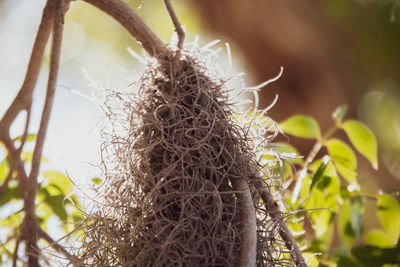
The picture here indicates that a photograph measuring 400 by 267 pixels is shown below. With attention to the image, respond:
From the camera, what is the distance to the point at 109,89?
22.8 inches

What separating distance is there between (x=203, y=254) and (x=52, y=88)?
0.97ft

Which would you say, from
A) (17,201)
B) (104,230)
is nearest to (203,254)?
(104,230)

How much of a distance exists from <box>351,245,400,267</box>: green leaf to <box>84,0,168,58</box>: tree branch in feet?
1.56

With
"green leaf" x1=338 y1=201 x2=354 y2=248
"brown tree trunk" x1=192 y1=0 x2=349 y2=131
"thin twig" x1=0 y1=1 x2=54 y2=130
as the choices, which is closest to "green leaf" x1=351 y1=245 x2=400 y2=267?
"green leaf" x1=338 y1=201 x2=354 y2=248

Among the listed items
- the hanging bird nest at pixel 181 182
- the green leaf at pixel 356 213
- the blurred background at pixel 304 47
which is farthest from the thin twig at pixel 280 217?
the blurred background at pixel 304 47

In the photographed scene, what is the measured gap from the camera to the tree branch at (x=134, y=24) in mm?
576

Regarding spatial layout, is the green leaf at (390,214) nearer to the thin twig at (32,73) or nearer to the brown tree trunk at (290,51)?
the thin twig at (32,73)

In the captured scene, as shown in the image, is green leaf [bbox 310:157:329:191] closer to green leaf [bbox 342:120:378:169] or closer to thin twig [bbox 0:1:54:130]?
green leaf [bbox 342:120:378:169]

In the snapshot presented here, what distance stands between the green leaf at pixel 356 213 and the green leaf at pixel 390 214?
0.13 feet

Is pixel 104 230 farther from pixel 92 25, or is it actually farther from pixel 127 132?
pixel 92 25

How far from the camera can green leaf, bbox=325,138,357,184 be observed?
75 cm

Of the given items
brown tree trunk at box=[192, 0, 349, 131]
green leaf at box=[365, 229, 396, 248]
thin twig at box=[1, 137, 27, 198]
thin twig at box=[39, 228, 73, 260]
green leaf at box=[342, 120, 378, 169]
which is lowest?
thin twig at box=[39, 228, 73, 260]

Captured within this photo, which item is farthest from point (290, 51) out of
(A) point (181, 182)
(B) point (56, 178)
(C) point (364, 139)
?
(A) point (181, 182)

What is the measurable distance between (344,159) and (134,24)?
16.1 inches
